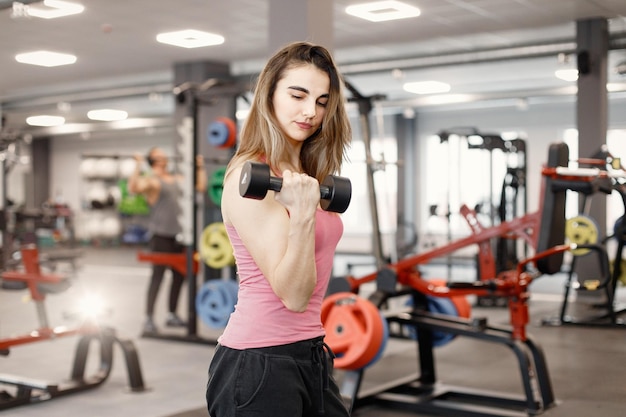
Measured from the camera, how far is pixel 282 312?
1303mm

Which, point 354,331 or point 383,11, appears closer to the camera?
point 354,331

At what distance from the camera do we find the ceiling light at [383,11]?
6418 millimetres

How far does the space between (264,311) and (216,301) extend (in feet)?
12.7

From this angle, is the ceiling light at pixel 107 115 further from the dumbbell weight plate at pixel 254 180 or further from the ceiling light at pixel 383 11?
the dumbbell weight plate at pixel 254 180

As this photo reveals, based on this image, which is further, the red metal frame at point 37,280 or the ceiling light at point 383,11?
the ceiling light at point 383,11

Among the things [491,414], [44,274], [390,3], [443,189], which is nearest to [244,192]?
[491,414]

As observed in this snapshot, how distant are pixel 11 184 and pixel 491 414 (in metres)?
15.0

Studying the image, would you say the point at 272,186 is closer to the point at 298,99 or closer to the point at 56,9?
the point at 298,99

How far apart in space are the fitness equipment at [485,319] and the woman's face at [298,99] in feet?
7.10

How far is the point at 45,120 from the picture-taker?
14766mm

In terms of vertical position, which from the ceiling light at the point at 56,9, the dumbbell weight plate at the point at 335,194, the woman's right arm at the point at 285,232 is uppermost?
the ceiling light at the point at 56,9

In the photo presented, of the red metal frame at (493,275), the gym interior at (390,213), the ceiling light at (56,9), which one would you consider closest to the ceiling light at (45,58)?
the gym interior at (390,213)

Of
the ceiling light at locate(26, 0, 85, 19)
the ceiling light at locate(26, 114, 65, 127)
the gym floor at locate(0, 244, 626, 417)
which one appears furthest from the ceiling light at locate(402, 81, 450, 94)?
the ceiling light at locate(26, 114, 65, 127)

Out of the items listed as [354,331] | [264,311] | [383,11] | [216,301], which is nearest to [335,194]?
[264,311]
